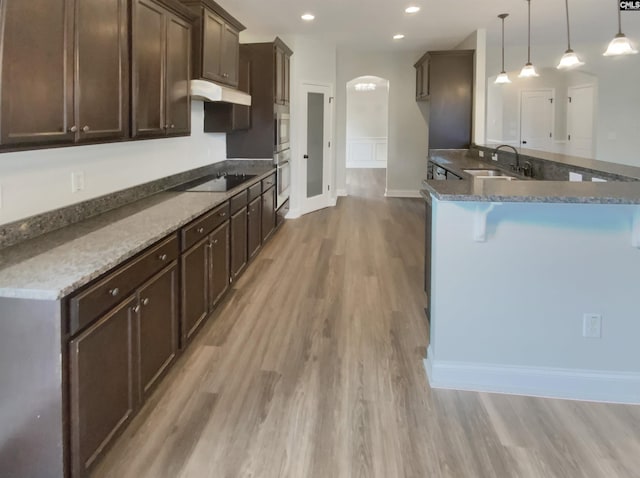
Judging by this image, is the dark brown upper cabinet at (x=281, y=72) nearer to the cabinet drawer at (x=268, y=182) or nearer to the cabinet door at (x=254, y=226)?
the cabinet drawer at (x=268, y=182)

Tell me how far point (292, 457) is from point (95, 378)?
0.87 meters

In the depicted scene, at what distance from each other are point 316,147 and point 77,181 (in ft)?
18.4

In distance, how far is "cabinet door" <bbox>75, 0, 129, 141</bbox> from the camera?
224cm

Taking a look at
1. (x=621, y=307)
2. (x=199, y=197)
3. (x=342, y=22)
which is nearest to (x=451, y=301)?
(x=621, y=307)

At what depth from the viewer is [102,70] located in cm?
245

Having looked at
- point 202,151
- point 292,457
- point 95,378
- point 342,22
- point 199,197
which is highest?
point 342,22

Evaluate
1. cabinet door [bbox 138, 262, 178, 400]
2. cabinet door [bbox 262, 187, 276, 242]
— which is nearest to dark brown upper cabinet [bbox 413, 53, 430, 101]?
cabinet door [bbox 262, 187, 276, 242]

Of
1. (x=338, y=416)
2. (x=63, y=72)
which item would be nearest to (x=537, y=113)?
(x=338, y=416)

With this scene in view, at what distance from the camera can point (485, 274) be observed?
2658 millimetres

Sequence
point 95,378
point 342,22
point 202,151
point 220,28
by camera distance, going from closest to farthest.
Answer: point 95,378
point 220,28
point 202,151
point 342,22

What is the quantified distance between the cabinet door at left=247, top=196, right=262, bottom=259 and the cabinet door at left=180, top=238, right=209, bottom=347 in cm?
148

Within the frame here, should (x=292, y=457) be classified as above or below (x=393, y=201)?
below

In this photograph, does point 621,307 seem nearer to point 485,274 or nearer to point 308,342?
point 485,274

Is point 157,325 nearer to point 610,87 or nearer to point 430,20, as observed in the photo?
point 430,20
